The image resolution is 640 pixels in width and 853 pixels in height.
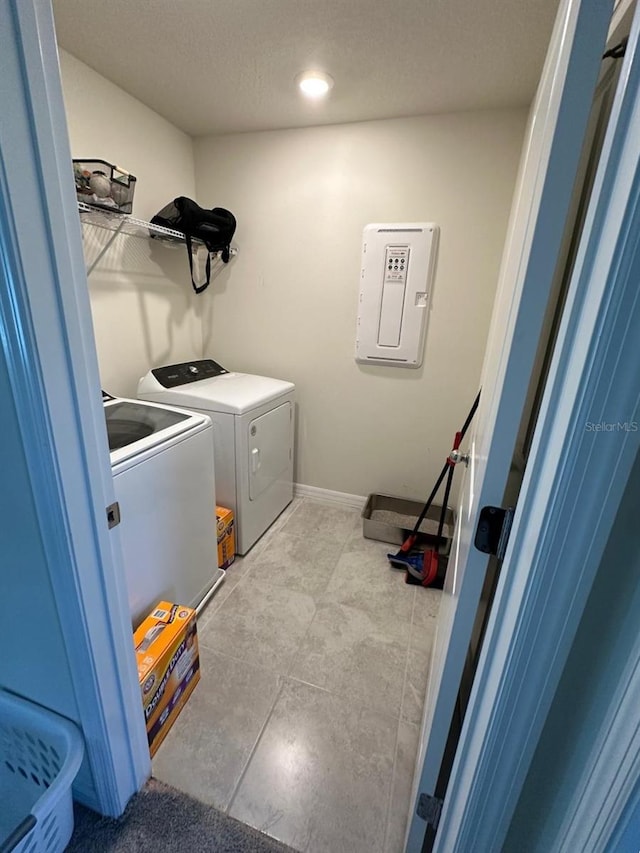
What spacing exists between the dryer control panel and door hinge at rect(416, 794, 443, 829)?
6.60ft

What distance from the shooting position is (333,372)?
2.59m

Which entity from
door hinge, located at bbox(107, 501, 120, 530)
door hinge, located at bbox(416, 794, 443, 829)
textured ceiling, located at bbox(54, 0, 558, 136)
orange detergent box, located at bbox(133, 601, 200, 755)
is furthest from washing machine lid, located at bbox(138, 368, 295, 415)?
door hinge, located at bbox(416, 794, 443, 829)

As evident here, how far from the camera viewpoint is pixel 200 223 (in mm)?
2164

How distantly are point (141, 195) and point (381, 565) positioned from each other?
2.56 meters

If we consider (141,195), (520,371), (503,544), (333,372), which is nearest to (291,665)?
(503,544)

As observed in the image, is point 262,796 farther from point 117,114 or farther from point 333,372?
point 117,114

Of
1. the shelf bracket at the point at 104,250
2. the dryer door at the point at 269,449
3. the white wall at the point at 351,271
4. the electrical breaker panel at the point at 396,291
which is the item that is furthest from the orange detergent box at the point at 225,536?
the shelf bracket at the point at 104,250

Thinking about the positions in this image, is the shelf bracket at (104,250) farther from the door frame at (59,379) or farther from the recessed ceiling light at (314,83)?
the door frame at (59,379)

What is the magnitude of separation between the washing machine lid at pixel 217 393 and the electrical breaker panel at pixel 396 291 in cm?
66

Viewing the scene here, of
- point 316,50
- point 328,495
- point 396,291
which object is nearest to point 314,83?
point 316,50

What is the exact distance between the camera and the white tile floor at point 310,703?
1132 mm

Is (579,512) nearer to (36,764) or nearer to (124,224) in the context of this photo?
(36,764)

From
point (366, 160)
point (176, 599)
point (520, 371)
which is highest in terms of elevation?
point (366, 160)

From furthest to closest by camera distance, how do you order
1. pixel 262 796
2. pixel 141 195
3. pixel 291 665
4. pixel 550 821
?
pixel 141 195, pixel 291 665, pixel 262 796, pixel 550 821
